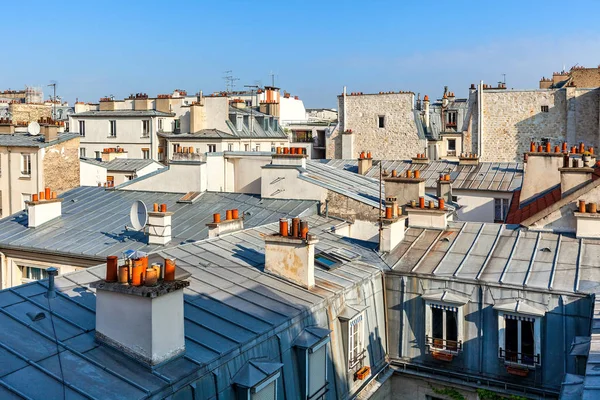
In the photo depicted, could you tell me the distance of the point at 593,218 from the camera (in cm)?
1255

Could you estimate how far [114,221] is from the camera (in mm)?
18016

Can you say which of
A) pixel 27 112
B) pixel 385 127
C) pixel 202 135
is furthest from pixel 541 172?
pixel 27 112

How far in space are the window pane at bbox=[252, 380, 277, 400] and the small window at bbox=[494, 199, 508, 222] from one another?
A: 20.1m

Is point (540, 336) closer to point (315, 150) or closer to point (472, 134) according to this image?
point (472, 134)

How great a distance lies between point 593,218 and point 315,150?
3512 centimetres

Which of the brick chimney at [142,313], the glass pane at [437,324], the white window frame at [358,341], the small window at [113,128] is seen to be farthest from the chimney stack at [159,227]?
the small window at [113,128]

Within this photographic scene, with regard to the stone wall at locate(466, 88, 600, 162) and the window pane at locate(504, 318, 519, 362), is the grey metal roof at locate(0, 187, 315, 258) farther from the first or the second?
the stone wall at locate(466, 88, 600, 162)

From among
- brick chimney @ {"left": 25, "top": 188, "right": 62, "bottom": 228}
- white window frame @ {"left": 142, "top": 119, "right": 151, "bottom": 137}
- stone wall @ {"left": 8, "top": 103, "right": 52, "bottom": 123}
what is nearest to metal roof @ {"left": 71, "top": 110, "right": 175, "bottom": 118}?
white window frame @ {"left": 142, "top": 119, "right": 151, "bottom": 137}

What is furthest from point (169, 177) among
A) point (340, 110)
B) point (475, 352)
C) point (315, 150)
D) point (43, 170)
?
point (315, 150)

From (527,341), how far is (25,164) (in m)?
21.5

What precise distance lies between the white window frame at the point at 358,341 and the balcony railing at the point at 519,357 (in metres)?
2.48

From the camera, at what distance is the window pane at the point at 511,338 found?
10.9 m

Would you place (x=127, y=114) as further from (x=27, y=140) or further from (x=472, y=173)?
(x=472, y=173)

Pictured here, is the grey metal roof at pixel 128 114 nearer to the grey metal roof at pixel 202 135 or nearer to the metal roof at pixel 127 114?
the metal roof at pixel 127 114
